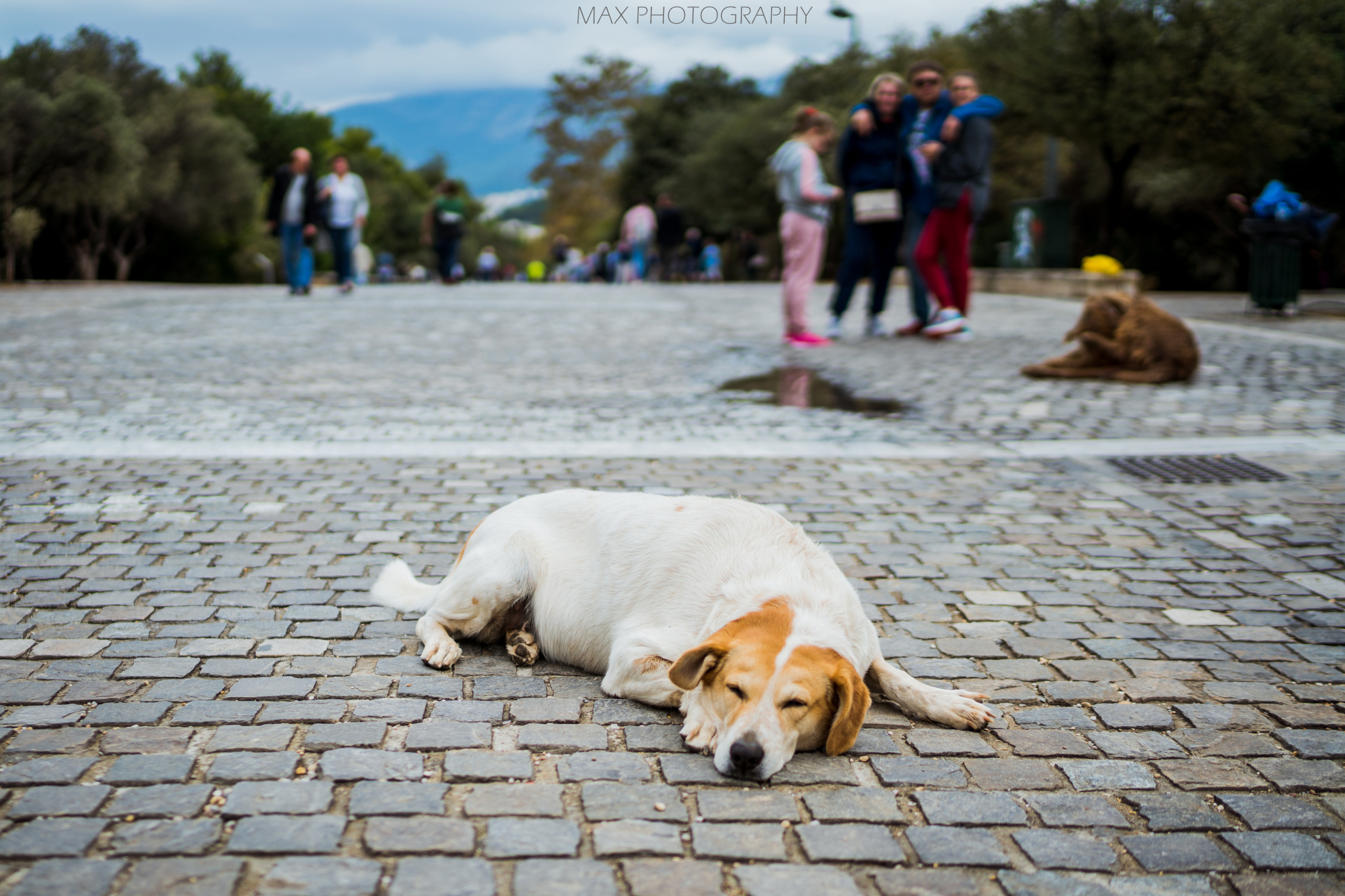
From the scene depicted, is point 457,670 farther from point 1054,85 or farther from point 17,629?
point 1054,85

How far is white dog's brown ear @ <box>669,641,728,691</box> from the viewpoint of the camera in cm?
300

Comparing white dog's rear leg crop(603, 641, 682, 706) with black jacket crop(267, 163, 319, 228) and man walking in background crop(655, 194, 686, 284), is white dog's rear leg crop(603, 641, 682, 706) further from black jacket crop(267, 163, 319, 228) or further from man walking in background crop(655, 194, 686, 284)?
man walking in background crop(655, 194, 686, 284)

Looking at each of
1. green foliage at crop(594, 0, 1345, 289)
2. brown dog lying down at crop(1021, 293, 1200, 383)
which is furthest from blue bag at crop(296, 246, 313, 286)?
green foliage at crop(594, 0, 1345, 289)

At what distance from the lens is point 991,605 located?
4.50 m

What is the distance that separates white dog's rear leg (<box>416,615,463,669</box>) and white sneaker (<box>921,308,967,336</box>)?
1001 centimetres

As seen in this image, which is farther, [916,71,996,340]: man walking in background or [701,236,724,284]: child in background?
[701,236,724,284]: child in background

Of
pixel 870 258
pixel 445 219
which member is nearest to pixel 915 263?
pixel 870 258

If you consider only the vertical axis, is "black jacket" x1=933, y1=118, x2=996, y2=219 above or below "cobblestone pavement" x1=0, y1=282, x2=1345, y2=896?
above

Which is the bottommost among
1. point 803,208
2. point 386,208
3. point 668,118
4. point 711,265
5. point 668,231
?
point 711,265

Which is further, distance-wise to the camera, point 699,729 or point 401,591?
point 401,591

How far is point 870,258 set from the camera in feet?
42.2

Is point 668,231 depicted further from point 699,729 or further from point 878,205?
point 699,729

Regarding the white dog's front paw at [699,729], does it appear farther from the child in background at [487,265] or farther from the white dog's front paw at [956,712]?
the child in background at [487,265]

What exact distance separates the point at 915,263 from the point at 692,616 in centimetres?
983
